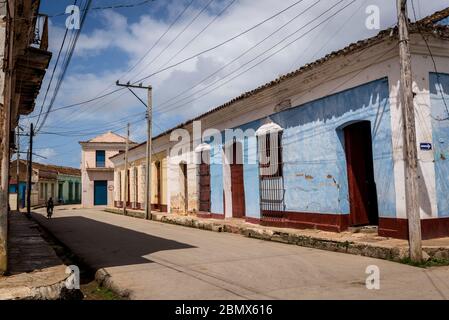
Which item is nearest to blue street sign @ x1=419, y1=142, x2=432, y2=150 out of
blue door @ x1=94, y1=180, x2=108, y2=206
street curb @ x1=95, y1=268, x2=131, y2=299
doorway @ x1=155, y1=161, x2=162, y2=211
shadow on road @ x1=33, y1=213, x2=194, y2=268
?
shadow on road @ x1=33, y1=213, x2=194, y2=268

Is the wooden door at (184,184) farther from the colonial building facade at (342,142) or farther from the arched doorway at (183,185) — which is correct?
the colonial building facade at (342,142)

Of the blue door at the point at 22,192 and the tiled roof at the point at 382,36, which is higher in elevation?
the tiled roof at the point at 382,36

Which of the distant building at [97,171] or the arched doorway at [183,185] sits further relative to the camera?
the distant building at [97,171]

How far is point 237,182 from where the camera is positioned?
13.8m

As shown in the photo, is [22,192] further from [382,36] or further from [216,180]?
[382,36]

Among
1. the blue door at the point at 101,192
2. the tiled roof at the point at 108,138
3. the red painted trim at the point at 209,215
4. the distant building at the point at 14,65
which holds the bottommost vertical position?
the red painted trim at the point at 209,215

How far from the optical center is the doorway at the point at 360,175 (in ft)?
29.9

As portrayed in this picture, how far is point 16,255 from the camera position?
6988 millimetres

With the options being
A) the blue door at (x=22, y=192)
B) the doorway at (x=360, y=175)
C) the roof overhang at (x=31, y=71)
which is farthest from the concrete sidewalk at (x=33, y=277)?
the blue door at (x=22, y=192)

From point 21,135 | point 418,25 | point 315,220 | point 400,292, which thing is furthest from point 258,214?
point 21,135

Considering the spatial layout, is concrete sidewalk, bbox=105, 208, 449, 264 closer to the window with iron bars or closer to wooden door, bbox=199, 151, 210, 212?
the window with iron bars
